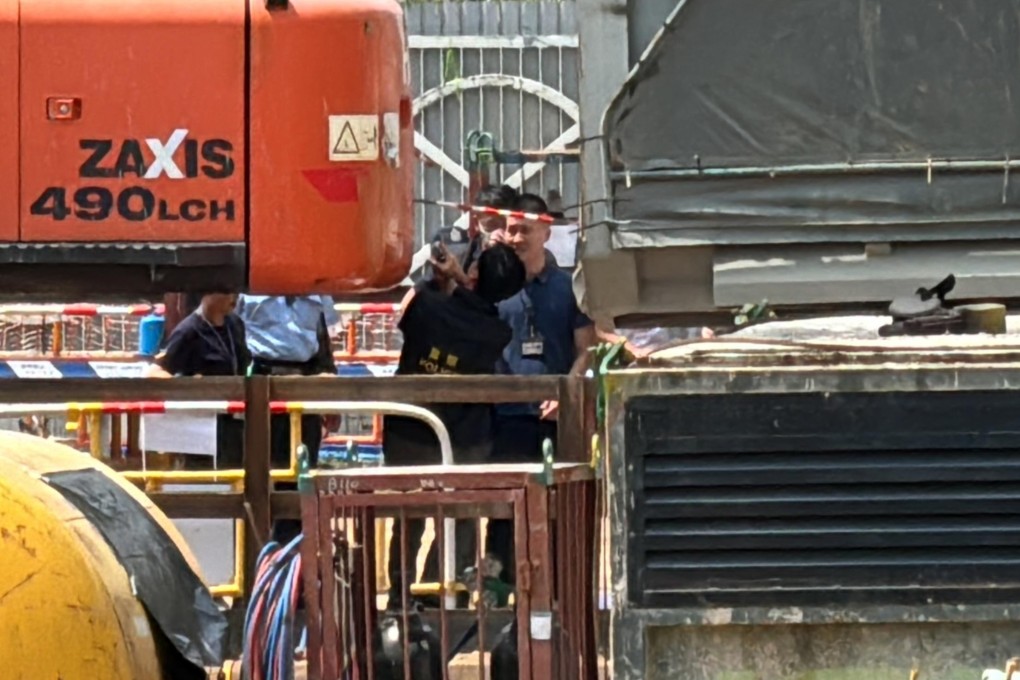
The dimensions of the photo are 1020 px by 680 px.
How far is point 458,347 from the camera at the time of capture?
786 centimetres

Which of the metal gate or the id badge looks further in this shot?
the metal gate

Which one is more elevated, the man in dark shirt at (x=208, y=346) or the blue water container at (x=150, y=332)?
the blue water container at (x=150, y=332)

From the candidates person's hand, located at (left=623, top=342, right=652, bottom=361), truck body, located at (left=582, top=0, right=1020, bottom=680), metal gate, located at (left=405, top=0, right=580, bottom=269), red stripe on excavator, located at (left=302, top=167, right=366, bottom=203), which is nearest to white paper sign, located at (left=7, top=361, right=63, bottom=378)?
metal gate, located at (left=405, top=0, right=580, bottom=269)

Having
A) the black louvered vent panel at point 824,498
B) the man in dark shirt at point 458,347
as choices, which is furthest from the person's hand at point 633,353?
the man in dark shirt at point 458,347

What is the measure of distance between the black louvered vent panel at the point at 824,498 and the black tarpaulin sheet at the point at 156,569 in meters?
1.27

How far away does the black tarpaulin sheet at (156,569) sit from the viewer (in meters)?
4.60

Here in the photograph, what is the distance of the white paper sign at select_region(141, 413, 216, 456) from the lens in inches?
320

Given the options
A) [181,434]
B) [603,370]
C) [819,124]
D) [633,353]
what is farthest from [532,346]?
[603,370]

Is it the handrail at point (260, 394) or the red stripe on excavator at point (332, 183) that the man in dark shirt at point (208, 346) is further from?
the red stripe on excavator at point (332, 183)

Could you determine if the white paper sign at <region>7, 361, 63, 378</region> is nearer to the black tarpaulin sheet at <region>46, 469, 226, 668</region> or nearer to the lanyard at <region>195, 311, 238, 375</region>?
the lanyard at <region>195, 311, 238, 375</region>

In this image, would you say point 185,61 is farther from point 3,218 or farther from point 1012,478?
point 1012,478

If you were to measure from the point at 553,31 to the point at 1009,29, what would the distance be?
32.1 feet

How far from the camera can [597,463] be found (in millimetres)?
5082

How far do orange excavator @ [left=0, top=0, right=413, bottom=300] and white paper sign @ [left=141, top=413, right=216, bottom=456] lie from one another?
2.37m
